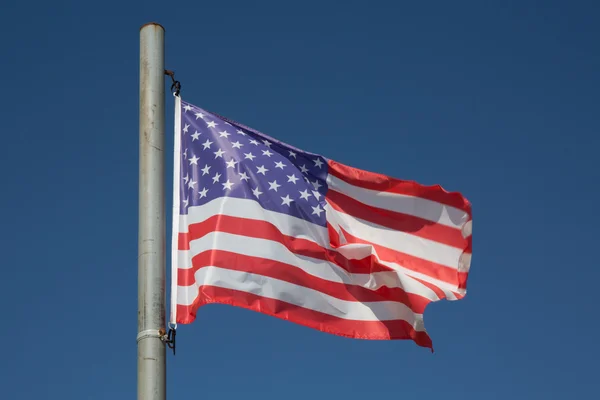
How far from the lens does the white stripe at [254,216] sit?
12.7 meters

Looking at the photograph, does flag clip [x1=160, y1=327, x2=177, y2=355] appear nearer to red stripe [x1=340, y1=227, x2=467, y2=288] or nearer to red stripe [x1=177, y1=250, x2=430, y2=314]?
red stripe [x1=177, y1=250, x2=430, y2=314]

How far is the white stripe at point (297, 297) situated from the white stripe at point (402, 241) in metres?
0.94

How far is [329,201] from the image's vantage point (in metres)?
14.3

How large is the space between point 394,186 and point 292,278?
8.41 ft

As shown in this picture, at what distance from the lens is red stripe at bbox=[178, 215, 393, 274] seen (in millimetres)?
12633

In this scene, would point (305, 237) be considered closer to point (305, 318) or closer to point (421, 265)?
point (305, 318)

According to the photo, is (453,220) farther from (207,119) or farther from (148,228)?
(148,228)

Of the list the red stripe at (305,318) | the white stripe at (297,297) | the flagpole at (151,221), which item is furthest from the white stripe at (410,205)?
the flagpole at (151,221)

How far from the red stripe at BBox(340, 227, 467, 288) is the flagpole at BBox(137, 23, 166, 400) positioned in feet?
12.5

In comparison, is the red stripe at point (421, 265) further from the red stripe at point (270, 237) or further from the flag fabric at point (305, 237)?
the red stripe at point (270, 237)

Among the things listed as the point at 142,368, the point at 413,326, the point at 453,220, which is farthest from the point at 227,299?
the point at 453,220

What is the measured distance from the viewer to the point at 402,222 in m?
14.8

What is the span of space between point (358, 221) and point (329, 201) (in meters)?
0.57

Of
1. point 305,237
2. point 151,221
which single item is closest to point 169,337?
point 151,221
